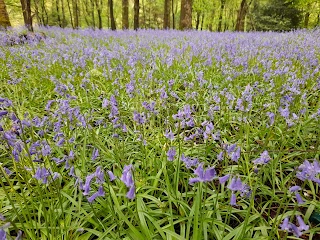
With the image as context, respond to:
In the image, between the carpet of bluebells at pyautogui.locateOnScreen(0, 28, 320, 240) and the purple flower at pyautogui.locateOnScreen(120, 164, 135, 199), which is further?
the carpet of bluebells at pyautogui.locateOnScreen(0, 28, 320, 240)

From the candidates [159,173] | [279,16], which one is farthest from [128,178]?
[279,16]

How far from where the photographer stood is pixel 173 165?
246 centimetres

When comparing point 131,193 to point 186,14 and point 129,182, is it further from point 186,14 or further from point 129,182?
point 186,14

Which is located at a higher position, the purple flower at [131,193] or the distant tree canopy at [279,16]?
the distant tree canopy at [279,16]

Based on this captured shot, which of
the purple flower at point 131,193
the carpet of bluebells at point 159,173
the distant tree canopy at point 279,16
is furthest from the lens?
the distant tree canopy at point 279,16

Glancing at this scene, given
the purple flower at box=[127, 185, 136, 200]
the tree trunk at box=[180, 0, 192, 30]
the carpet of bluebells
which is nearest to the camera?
the purple flower at box=[127, 185, 136, 200]

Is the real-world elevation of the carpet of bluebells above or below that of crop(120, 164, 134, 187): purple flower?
below

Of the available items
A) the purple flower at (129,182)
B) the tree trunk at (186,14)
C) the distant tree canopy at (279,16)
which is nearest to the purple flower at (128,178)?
the purple flower at (129,182)

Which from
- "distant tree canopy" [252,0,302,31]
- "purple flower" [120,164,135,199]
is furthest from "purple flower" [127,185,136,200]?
"distant tree canopy" [252,0,302,31]

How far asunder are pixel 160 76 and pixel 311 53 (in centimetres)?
325

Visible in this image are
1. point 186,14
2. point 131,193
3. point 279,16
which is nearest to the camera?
point 131,193

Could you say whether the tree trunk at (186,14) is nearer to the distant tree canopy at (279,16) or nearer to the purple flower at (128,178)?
the distant tree canopy at (279,16)

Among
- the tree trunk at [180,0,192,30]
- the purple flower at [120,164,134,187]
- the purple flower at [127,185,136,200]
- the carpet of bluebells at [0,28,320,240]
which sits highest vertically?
the tree trunk at [180,0,192,30]

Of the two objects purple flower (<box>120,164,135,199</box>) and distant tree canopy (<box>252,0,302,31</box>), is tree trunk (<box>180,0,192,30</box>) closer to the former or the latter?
distant tree canopy (<box>252,0,302,31</box>)
